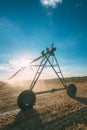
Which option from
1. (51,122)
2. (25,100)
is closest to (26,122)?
(51,122)

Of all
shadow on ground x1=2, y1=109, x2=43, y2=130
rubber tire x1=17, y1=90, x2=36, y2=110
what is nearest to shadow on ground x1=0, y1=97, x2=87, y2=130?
shadow on ground x1=2, y1=109, x2=43, y2=130

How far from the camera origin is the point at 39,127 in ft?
28.0

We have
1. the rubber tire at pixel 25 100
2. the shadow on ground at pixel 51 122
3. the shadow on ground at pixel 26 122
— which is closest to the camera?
the shadow on ground at pixel 51 122

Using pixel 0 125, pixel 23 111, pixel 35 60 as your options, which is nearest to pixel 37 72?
pixel 35 60

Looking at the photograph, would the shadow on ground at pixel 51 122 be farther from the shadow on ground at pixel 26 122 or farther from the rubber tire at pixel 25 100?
the rubber tire at pixel 25 100

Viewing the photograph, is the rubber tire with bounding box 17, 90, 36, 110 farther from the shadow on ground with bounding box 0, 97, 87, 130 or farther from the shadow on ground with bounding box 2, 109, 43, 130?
the shadow on ground with bounding box 0, 97, 87, 130

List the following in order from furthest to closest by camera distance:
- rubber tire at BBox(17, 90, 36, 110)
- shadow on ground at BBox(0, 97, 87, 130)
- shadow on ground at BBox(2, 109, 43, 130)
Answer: rubber tire at BBox(17, 90, 36, 110)
shadow on ground at BBox(2, 109, 43, 130)
shadow on ground at BBox(0, 97, 87, 130)

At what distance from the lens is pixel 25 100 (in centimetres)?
1205

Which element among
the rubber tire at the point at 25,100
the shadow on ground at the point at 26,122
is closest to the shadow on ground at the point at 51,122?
the shadow on ground at the point at 26,122

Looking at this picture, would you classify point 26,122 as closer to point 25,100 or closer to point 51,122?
point 51,122

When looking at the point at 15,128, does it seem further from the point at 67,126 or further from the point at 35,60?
the point at 35,60

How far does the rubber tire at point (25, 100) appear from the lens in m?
11.9

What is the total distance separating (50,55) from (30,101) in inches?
220

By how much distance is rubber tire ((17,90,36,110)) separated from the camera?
1191 centimetres
